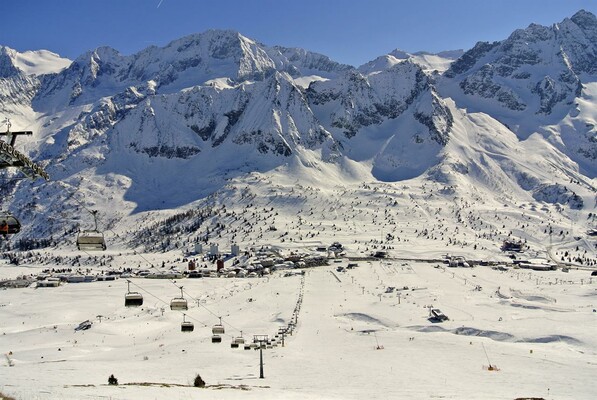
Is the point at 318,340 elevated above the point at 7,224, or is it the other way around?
the point at 7,224

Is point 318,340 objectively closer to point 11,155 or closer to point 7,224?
point 7,224

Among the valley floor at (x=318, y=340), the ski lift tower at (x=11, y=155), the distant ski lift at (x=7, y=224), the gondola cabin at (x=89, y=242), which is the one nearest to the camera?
the ski lift tower at (x=11, y=155)

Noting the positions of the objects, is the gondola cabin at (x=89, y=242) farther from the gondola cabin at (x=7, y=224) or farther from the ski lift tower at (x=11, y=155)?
the ski lift tower at (x=11, y=155)

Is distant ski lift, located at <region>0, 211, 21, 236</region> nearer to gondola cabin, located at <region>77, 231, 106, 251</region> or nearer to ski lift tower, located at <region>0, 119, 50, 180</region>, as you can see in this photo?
ski lift tower, located at <region>0, 119, 50, 180</region>

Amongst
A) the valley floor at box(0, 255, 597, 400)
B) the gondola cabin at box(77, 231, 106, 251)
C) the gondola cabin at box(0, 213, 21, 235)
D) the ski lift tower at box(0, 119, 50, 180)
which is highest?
the ski lift tower at box(0, 119, 50, 180)

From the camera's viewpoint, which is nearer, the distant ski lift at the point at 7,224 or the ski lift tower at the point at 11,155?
the ski lift tower at the point at 11,155

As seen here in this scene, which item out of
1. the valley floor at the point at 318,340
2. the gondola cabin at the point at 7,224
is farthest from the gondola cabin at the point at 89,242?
the valley floor at the point at 318,340

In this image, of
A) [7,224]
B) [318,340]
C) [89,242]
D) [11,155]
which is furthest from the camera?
[318,340]

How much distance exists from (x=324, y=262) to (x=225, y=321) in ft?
219

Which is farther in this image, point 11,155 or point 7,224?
point 7,224

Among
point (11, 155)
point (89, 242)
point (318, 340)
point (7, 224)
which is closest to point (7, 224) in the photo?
point (7, 224)

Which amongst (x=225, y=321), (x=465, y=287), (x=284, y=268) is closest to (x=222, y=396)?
(x=225, y=321)

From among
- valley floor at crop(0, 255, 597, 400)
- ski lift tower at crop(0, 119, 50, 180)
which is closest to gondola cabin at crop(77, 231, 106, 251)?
ski lift tower at crop(0, 119, 50, 180)

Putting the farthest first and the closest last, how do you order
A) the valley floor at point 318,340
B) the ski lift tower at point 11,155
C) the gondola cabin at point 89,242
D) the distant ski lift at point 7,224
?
the valley floor at point 318,340 → the gondola cabin at point 89,242 → the distant ski lift at point 7,224 → the ski lift tower at point 11,155
